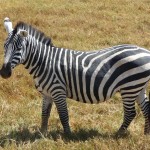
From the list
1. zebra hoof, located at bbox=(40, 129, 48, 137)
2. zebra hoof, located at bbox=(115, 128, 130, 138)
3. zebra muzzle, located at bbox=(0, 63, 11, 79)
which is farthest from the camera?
zebra hoof, located at bbox=(40, 129, 48, 137)

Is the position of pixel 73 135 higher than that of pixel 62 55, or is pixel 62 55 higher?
pixel 62 55

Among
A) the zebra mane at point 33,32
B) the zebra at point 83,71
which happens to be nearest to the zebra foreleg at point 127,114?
the zebra at point 83,71

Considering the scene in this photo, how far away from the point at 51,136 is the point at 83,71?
106 cm

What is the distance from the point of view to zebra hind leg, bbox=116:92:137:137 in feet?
18.6

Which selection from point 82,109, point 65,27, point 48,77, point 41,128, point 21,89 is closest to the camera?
point 48,77

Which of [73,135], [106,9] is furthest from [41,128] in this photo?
[106,9]

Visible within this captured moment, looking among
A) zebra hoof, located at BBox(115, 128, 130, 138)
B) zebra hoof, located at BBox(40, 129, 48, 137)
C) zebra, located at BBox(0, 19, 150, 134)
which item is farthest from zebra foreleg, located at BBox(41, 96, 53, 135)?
zebra hoof, located at BBox(115, 128, 130, 138)

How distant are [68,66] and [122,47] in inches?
33.1

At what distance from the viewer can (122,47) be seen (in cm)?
577

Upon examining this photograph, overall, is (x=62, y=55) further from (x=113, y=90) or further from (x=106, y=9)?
(x=106, y=9)

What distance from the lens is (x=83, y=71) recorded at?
18.8 ft

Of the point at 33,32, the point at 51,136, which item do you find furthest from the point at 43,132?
the point at 33,32

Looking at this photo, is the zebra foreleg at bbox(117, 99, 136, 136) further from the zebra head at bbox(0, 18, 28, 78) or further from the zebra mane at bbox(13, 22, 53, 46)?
the zebra head at bbox(0, 18, 28, 78)

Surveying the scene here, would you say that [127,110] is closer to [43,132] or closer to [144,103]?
[144,103]
